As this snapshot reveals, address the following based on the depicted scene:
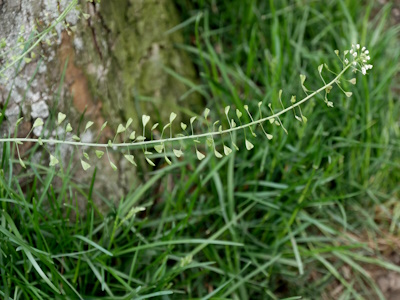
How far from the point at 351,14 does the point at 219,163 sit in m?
1.07

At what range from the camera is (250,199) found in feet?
6.77

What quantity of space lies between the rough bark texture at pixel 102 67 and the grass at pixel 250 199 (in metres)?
0.11

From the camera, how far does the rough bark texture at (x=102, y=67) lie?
1.69 metres

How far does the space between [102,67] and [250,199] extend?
731mm

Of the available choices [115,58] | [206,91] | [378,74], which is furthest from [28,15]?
[378,74]

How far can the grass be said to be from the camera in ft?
5.68

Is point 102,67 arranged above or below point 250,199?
above

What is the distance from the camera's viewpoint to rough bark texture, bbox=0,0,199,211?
169 cm

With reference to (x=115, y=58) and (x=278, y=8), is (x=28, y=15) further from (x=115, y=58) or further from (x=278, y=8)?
(x=278, y=8)

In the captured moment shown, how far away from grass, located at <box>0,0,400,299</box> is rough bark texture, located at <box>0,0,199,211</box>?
11cm

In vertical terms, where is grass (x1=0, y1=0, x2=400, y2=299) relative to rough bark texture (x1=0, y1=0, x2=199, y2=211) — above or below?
below

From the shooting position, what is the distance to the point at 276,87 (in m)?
2.22

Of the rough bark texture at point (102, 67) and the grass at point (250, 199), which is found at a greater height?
the rough bark texture at point (102, 67)

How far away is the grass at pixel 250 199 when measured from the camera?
1730mm
